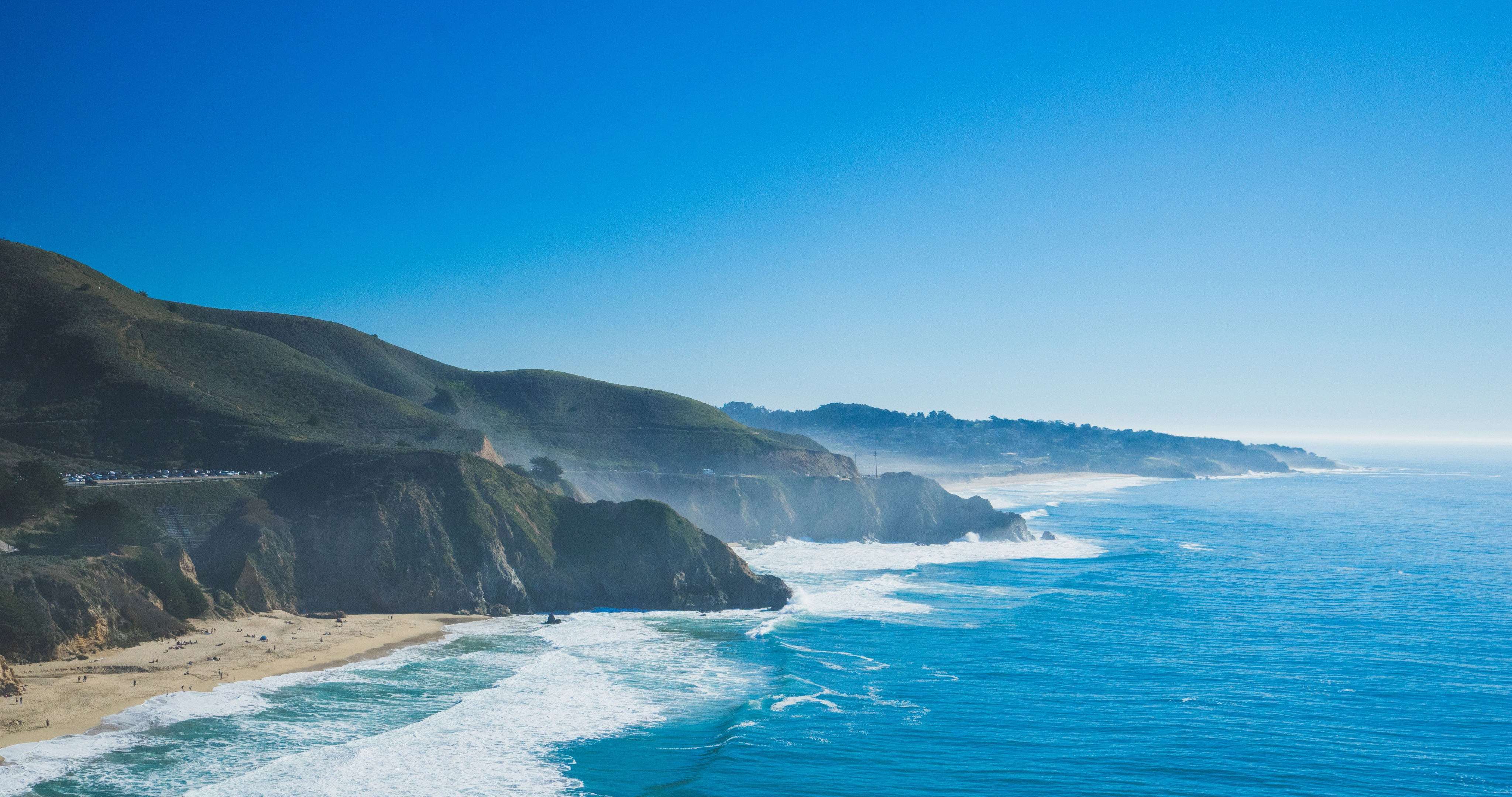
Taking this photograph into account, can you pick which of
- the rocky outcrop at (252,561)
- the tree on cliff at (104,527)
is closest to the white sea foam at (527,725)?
the rocky outcrop at (252,561)

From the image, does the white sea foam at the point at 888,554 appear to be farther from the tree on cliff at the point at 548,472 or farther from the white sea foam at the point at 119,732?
the white sea foam at the point at 119,732

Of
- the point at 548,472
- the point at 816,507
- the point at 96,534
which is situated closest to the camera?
the point at 96,534

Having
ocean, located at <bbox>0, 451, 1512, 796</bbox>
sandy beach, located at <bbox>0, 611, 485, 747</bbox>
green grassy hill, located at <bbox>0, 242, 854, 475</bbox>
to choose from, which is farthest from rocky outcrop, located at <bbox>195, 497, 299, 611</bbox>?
green grassy hill, located at <bbox>0, 242, 854, 475</bbox>

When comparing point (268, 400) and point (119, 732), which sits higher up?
point (268, 400)

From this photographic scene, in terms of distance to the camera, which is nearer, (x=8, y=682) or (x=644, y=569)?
(x=8, y=682)

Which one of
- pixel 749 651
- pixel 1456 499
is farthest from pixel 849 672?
pixel 1456 499

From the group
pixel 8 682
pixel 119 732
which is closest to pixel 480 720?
pixel 119 732

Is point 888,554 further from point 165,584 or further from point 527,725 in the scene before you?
point 165,584
